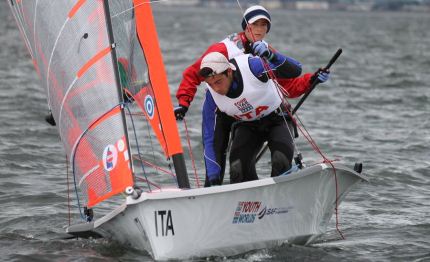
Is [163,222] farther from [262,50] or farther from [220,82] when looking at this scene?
[262,50]

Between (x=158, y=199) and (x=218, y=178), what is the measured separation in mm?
1193

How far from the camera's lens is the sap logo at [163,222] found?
591 cm

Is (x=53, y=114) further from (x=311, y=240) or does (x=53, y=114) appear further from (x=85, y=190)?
(x=311, y=240)

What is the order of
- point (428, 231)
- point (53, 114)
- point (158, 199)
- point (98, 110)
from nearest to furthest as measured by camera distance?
point (158, 199), point (98, 110), point (53, 114), point (428, 231)

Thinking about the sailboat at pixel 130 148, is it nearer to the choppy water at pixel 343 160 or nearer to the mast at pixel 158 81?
the mast at pixel 158 81

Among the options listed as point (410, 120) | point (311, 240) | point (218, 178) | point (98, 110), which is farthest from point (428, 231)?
point (410, 120)

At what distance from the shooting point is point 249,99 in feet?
22.0

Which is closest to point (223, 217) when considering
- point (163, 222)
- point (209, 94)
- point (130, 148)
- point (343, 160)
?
point (163, 222)

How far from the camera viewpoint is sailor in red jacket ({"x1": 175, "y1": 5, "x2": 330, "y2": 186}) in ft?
22.5

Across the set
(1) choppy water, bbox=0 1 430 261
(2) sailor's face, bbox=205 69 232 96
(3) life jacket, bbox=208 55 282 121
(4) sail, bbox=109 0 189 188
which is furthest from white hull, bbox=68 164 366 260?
(2) sailor's face, bbox=205 69 232 96

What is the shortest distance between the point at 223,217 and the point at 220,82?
951 millimetres

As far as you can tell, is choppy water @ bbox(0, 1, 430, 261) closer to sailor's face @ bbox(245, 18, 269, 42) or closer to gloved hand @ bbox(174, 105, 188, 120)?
gloved hand @ bbox(174, 105, 188, 120)

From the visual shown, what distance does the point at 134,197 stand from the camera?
19.2 feet

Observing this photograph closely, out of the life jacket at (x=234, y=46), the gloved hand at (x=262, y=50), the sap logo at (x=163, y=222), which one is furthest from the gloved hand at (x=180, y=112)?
the sap logo at (x=163, y=222)
